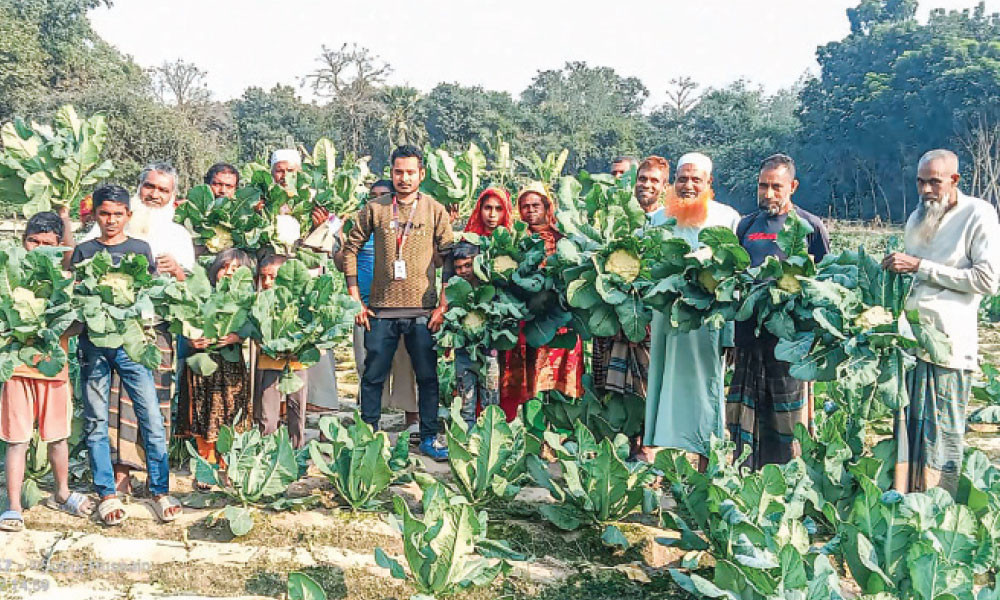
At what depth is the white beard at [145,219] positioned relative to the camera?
415 centimetres

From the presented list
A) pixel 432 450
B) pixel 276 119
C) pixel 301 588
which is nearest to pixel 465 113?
Answer: pixel 276 119

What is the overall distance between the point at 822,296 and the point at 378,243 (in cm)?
237

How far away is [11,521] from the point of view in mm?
3533

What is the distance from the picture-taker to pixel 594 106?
64.6m

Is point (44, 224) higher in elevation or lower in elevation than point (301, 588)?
higher

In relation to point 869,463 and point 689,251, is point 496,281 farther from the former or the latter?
point 869,463

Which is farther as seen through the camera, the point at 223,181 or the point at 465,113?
the point at 465,113

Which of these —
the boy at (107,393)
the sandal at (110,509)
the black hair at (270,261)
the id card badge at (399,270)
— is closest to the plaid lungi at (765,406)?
the id card badge at (399,270)

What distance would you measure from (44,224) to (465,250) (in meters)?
2.05

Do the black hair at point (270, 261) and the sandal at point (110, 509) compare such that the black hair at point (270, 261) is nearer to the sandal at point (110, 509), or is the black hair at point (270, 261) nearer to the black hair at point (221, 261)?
the black hair at point (221, 261)

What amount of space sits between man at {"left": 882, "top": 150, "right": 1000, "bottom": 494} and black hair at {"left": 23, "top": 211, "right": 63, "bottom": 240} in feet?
12.7

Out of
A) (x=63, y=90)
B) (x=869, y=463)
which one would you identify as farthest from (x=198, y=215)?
(x=63, y=90)

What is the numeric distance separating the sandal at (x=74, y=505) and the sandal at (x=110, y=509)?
6 cm

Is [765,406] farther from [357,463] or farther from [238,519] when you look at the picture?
[238,519]
